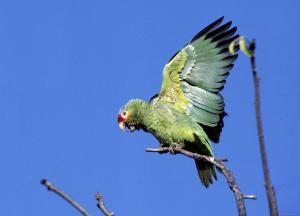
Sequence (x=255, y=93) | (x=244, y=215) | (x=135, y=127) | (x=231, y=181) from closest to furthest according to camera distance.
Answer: (x=255, y=93) < (x=244, y=215) < (x=231, y=181) < (x=135, y=127)

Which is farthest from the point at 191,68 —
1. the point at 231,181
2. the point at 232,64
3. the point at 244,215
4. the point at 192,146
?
the point at 244,215

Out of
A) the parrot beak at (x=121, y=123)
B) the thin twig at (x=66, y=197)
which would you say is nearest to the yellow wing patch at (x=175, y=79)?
the parrot beak at (x=121, y=123)

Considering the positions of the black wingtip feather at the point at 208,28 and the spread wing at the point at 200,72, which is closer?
the spread wing at the point at 200,72

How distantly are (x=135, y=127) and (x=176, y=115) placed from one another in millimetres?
507

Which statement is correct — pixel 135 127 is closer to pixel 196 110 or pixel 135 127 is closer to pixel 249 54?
pixel 196 110

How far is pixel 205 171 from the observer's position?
208 inches

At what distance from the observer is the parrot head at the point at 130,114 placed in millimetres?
5535

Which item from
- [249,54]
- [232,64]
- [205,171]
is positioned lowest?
[249,54]

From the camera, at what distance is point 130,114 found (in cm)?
555

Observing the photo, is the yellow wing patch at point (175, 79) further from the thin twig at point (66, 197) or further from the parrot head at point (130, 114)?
the thin twig at point (66, 197)

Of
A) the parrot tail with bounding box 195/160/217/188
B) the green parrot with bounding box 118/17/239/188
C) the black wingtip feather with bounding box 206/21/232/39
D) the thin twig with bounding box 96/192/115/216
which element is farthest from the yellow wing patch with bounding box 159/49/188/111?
the thin twig with bounding box 96/192/115/216

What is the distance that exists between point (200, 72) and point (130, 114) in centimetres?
75

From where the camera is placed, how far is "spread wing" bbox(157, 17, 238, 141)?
17.5 feet

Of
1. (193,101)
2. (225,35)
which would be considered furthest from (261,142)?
(225,35)
